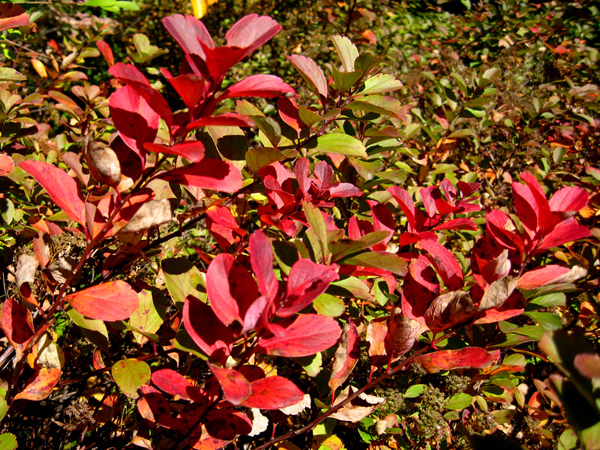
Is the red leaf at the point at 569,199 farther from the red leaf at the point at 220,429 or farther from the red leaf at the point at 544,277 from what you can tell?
the red leaf at the point at 220,429

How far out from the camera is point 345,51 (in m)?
1.09

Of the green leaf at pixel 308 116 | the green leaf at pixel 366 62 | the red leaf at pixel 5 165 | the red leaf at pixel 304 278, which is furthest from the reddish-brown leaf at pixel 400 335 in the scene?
the red leaf at pixel 5 165

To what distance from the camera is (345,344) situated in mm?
934

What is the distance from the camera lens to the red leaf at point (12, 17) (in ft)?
3.30

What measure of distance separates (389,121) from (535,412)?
1163 millimetres

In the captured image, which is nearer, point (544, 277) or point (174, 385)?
point (174, 385)

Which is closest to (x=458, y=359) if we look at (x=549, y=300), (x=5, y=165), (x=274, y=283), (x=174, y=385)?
(x=549, y=300)

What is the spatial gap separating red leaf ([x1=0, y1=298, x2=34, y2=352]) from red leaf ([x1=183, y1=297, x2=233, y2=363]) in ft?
1.15

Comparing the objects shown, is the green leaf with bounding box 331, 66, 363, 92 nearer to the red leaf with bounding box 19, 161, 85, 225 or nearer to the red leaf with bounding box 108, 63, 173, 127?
the red leaf with bounding box 108, 63, 173, 127

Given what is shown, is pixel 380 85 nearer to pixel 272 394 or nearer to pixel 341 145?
pixel 341 145

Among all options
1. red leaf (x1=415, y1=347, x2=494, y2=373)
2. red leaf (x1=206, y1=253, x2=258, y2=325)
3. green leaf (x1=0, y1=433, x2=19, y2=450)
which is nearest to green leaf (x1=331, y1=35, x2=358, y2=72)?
red leaf (x1=206, y1=253, x2=258, y2=325)

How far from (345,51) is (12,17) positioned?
2.74ft

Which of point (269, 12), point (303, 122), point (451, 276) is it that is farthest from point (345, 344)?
point (269, 12)

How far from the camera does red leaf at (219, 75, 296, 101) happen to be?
69 cm
